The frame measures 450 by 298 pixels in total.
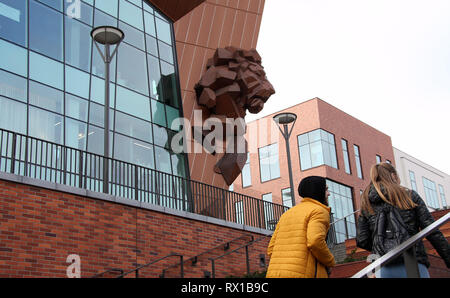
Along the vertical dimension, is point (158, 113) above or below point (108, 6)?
below

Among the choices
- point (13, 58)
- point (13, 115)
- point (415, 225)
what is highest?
point (13, 58)

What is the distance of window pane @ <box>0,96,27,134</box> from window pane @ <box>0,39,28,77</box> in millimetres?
922

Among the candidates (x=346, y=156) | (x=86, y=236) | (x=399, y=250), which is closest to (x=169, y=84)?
(x=86, y=236)

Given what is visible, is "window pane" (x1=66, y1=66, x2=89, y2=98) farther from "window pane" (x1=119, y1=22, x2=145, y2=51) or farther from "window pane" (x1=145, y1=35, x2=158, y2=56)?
"window pane" (x1=145, y1=35, x2=158, y2=56)

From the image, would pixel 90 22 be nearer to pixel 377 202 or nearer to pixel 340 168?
pixel 377 202

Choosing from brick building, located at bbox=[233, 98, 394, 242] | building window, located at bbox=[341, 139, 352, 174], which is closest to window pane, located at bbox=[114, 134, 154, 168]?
brick building, located at bbox=[233, 98, 394, 242]

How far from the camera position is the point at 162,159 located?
1794 centimetres

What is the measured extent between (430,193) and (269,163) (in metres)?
20.4

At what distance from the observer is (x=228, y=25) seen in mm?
21484

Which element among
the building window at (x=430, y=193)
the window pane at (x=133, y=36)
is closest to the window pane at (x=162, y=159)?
the window pane at (x=133, y=36)

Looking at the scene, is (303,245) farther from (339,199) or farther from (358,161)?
(358,161)

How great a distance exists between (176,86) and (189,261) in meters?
7.70

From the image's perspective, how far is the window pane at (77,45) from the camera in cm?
1620
